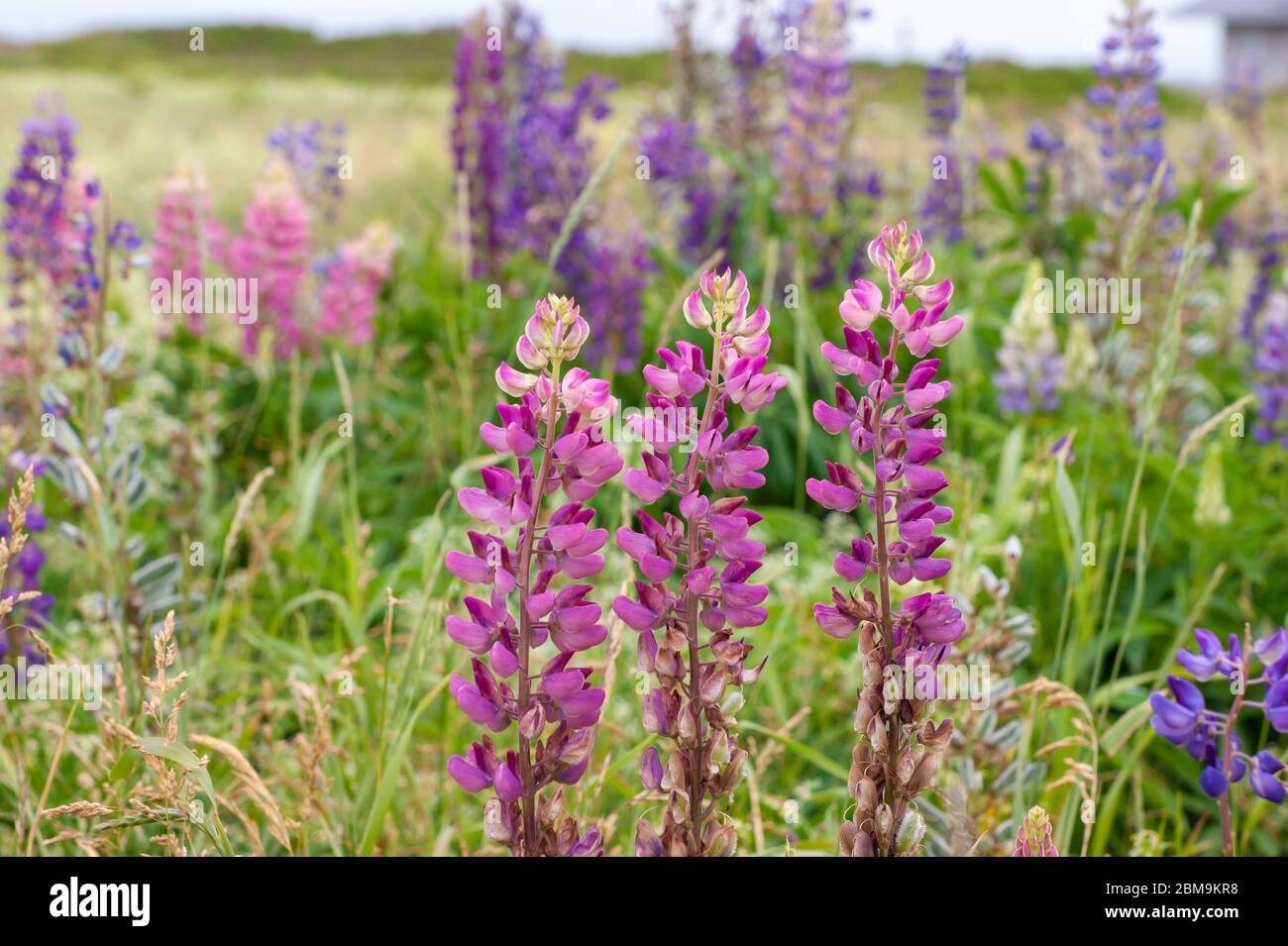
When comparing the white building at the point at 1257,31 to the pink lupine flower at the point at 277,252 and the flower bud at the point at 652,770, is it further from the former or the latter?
the flower bud at the point at 652,770

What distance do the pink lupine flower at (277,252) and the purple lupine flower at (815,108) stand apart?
1650 millimetres

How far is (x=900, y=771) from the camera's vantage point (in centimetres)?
105

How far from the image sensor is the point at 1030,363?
3.06m

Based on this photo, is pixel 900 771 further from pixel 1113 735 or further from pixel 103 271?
pixel 103 271

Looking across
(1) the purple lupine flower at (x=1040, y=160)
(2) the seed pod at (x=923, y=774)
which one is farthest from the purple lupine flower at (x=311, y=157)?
(2) the seed pod at (x=923, y=774)

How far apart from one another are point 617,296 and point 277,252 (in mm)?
1181

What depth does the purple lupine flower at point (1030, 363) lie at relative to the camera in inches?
120

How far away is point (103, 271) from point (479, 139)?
2.39 metres

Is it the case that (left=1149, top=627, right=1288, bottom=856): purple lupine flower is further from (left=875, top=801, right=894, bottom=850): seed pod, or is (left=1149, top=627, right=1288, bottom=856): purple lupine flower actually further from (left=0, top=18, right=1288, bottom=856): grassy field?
(left=875, top=801, right=894, bottom=850): seed pod

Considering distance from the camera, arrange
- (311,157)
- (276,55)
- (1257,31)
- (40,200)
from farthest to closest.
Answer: (276,55) < (1257,31) < (311,157) < (40,200)

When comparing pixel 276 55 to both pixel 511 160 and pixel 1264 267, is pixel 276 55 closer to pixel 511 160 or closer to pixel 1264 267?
pixel 511 160

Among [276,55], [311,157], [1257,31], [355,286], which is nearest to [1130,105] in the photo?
[355,286]

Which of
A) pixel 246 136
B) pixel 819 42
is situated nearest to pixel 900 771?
pixel 819 42

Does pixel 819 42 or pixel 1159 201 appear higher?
pixel 819 42
